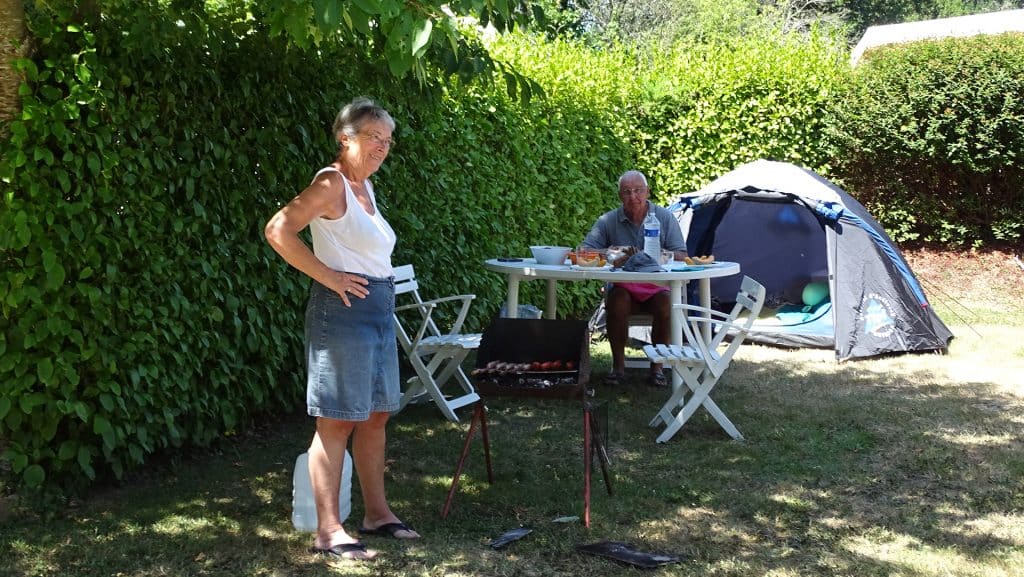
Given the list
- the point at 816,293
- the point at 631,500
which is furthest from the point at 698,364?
the point at 816,293

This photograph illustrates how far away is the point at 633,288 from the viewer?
6535mm

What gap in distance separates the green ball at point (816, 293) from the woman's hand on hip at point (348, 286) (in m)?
6.39

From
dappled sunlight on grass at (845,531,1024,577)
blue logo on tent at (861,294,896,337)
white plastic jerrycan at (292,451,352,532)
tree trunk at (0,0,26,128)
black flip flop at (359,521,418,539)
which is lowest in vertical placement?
dappled sunlight on grass at (845,531,1024,577)

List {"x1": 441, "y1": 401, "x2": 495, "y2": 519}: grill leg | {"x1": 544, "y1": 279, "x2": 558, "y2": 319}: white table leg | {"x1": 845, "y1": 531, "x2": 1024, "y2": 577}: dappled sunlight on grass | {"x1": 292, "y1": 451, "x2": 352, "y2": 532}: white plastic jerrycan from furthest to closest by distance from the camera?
{"x1": 544, "y1": 279, "x2": 558, "y2": 319}: white table leg < {"x1": 441, "y1": 401, "x2": 495, "y2": 519}: grill leg < {"x1": 292, "y1": 451, "x2": 352, "y2": 532}: white plastic jerrycan < {"x1": 845, "y1": 531, "x2": 1024, "y2": 577}: dappled sunlight on grass

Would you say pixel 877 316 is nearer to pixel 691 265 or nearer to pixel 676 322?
pixel 691 265

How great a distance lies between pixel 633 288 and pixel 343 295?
3.51m

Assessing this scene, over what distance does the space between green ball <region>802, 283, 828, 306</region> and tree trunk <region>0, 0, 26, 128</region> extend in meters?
7.00

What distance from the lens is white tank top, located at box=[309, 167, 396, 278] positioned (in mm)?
3334

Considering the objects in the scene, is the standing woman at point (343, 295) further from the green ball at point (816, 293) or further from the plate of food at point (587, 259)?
the green ball at point (816, 293)

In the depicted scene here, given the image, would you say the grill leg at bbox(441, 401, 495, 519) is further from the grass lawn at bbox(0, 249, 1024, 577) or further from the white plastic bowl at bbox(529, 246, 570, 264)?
the white plastic bowl at bbox(529, 246, 570, 264)

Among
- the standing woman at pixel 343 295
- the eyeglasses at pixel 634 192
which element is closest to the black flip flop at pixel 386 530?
the standing woman at pixel 343 295

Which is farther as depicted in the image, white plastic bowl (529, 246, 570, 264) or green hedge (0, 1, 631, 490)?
white plastic bowl (529, 246, 570, 264)

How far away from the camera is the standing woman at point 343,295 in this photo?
129 inches

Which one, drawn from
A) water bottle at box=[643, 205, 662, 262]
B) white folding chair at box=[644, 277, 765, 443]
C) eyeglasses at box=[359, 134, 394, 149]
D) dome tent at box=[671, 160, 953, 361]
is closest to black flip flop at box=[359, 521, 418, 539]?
eyeglasses at box=[359, 134, 394, 149]
